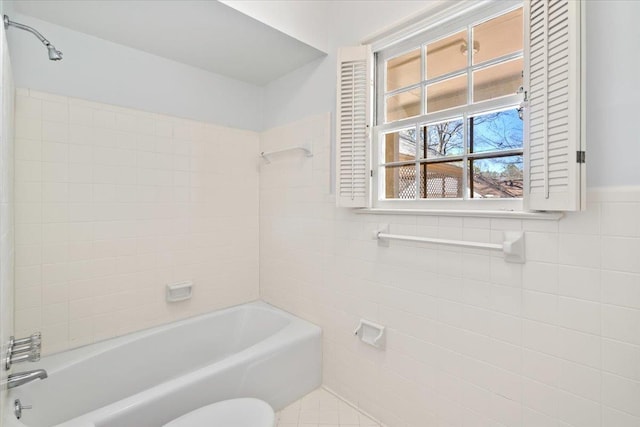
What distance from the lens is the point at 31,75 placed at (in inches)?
65.7

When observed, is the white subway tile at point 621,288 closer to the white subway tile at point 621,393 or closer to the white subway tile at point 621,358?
the white subway tile at point 621,358

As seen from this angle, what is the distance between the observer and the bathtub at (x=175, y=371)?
1.42 metres

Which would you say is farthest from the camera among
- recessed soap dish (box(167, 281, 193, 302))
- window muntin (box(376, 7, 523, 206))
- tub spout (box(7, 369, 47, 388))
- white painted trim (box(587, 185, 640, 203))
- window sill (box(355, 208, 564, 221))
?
recessed soap dish (box(167, 281, 193, 302))

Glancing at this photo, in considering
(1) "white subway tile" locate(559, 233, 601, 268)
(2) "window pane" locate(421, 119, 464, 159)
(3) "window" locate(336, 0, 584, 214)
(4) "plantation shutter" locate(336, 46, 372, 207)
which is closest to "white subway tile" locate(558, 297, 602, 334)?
(1) "white subway tile" locate(559, 233, 601, 268)

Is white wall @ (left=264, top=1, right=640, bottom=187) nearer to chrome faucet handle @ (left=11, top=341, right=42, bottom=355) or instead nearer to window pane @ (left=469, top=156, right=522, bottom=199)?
window pane @ (left=469, top=156, right=522, bottom=199)

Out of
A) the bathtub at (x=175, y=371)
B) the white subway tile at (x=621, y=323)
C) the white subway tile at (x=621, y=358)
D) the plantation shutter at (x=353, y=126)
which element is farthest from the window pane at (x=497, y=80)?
the bathtub at (x=175, y=371)

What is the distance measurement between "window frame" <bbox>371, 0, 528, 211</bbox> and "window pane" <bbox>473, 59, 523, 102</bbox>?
24mm

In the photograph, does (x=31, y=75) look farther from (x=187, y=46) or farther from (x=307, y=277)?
(x=307, y=277)

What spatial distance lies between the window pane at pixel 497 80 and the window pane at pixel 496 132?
0.09 m

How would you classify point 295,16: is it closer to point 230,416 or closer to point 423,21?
point 423,21

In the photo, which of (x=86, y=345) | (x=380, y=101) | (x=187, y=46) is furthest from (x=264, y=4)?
(x=86, y=345)

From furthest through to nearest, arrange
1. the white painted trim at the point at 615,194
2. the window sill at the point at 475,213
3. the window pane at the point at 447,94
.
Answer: the window pane at the point at 447,94 < the window sill at the point at 475,213 < the white painted trim at the point at 615,194

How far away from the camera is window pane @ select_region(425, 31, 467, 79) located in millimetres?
1531

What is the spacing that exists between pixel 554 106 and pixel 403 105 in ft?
2.60
